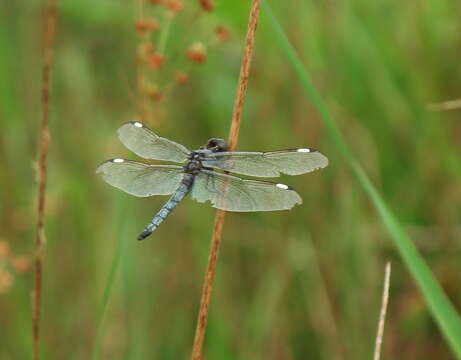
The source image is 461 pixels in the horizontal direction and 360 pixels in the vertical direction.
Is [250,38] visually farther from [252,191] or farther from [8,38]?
[8,38]

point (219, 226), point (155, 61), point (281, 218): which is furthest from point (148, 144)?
point (281, 218)

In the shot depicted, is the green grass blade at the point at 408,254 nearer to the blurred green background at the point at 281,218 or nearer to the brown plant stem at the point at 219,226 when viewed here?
the brown plant stem at the point at 219,226

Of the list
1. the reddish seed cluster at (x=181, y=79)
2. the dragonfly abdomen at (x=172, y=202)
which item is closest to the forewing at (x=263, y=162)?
the dragonfly abdomen at (x=172, y=202)

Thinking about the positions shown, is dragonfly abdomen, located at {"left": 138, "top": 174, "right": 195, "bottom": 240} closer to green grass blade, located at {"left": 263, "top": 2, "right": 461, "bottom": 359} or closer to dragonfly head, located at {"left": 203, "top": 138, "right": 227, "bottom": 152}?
dragonfly head, located at {"left": 203, "top": 138, "right": 227, "bottom": 152}

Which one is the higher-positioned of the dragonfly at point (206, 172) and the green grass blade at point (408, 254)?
the dragonfly at point (206, 172)

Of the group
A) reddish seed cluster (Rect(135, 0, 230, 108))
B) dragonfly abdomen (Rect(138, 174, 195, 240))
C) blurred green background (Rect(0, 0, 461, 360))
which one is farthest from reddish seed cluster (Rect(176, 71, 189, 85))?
blurred green background (Rect(0, 0, 461, 360))

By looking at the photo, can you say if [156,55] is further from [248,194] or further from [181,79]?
[248,194]

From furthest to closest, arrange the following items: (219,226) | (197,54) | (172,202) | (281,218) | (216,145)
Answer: (281,218) → (172,202) → (216,145) → (197,54) → (219,226)
